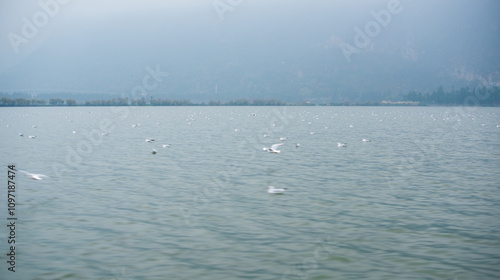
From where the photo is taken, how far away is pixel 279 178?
98.4 ft

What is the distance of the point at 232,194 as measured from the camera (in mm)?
25562

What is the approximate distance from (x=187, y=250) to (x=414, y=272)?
667 cm

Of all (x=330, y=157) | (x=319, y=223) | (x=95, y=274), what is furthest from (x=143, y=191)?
(x=330, y=157)

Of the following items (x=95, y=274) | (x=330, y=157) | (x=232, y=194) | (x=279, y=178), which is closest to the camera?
(x=95, y=274)

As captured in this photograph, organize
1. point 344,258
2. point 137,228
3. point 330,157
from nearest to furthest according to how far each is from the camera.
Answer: point 344,258, point 137,228, point 330,157

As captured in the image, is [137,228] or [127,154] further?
[127,154]

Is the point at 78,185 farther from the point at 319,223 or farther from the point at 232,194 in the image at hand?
the point at 319,223

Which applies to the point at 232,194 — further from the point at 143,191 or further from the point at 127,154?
the point at 127,154
